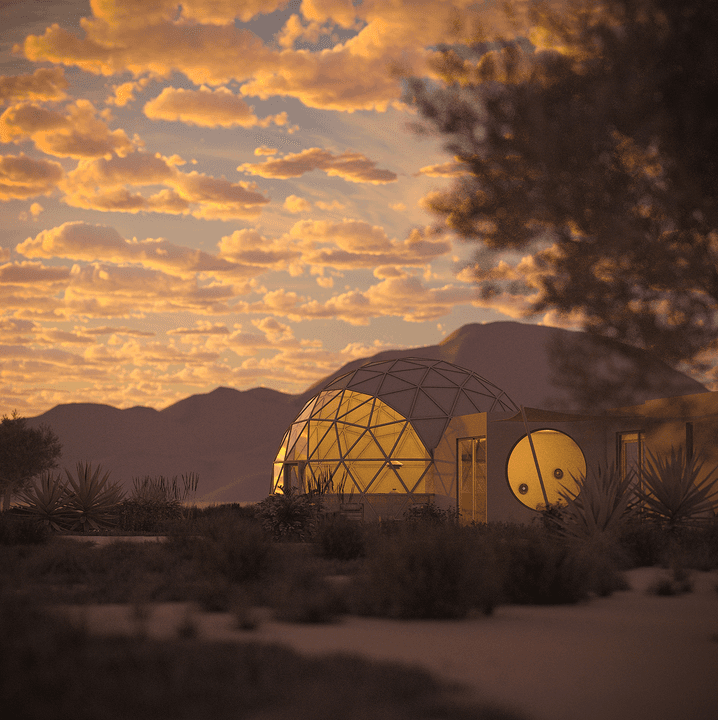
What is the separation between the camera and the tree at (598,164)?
9.24 m

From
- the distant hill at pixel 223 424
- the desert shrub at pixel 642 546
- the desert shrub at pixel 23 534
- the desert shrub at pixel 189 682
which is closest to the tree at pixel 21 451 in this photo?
the desert shrub at pixel 23 534

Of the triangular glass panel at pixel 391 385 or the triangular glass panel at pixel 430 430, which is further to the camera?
the triangular glass panel at pixel 391 385

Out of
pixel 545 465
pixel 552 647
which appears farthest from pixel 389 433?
pixel 552 647

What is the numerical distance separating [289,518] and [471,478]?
7.58 m

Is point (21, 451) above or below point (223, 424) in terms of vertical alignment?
below

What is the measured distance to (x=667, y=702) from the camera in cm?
477

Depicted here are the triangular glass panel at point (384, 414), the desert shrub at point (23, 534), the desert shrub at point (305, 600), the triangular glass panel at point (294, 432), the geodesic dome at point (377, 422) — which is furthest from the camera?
the triangular glass panel at point (294, 432)

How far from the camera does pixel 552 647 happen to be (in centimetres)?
632

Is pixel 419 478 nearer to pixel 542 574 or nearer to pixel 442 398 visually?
pixel 442 398

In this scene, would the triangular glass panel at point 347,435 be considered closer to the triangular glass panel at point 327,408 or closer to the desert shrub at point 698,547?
the triangular glass panel at point 327,408

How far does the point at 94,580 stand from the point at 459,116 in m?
7.93

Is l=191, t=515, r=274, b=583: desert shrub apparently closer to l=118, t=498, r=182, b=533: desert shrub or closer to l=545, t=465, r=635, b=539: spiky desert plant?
l=545, t=465, r=635, b=539: spiky desert plant

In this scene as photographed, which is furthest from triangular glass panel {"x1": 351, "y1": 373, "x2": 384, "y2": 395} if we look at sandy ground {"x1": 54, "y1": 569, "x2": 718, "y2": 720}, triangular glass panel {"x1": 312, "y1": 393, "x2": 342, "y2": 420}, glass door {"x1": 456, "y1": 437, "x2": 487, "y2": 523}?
sandy ground {"x1": 54, "y1": 569, "x2": 718, "y2": 720}

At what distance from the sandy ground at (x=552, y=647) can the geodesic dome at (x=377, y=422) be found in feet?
61.9
